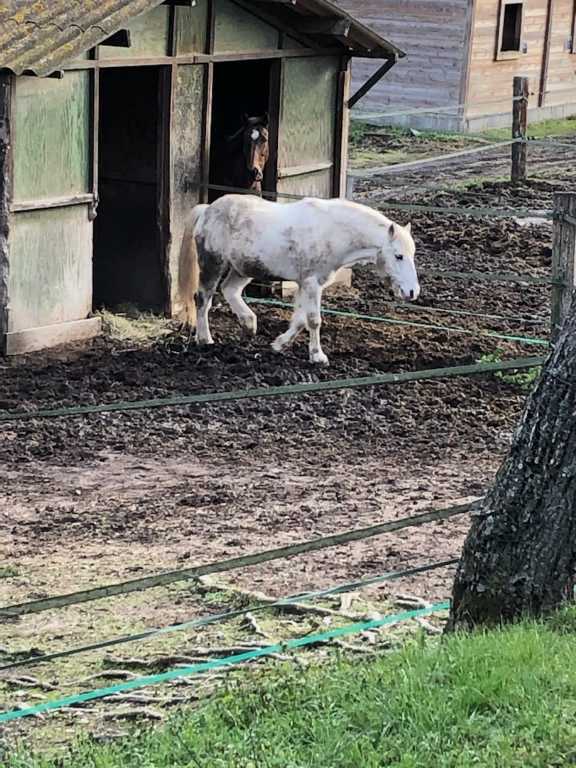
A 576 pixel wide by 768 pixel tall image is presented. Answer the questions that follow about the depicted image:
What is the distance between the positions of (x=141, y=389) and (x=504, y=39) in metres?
19.0

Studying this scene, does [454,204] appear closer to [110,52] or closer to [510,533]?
[110,52]

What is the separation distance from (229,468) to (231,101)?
6.90 metres

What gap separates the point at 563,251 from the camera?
996 centimetres

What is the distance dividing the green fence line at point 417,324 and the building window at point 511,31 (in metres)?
14.5

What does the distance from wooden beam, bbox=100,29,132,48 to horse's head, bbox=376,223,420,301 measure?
2.48 meters

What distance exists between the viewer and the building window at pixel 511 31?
1045 inches

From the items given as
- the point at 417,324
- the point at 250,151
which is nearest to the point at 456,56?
the point at 250,151

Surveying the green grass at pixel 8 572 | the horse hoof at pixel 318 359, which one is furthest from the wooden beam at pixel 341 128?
the green grass at pixel 8 572

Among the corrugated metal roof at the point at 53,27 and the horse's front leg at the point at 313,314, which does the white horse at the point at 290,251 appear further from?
the corrugated metal roof at the point at 53,27

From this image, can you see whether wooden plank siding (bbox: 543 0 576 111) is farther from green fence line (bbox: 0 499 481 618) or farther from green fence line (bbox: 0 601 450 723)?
green fence line (bbox: 0 499 481 618)

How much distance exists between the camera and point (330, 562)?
6.82 meters

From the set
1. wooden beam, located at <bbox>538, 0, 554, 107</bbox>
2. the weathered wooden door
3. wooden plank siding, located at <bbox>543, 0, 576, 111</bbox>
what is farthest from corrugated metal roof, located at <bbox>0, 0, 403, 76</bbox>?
wooden plank siding, located at <bbox>543, 0, 576, 111</bbox>

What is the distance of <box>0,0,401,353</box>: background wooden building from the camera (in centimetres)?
1083

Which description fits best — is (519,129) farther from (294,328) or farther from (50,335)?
(50,335)
